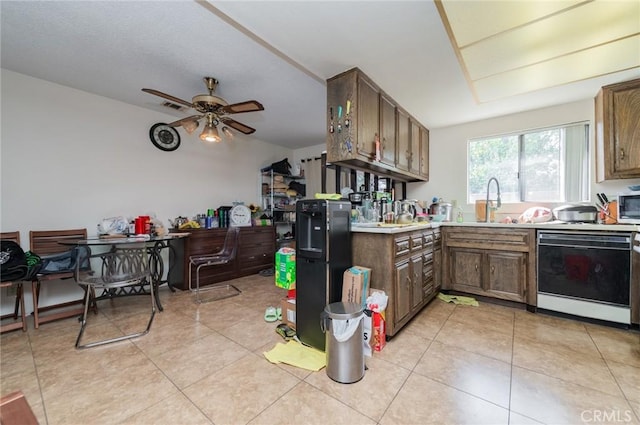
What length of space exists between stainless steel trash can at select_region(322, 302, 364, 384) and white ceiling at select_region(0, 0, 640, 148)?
2037 millimetres

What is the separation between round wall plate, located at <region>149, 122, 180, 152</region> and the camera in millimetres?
3523

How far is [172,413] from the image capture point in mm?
1340

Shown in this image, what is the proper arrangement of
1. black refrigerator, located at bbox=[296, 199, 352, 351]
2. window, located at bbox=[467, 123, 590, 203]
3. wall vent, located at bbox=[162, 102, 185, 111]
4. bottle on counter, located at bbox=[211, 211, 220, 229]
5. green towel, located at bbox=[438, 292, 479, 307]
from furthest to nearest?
bottle on counter, located at bbox=[211, 211, 220, 229] → wall vent, located at bbox=[162, 102, 185, 111] → window, located at bbox=[467, 123, 590, 203] → green towel, located at bbox=[438, 292, 479, 307] → black refrigerator, located at bbox=[296, 199, 352, 351]

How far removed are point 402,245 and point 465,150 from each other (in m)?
2.45

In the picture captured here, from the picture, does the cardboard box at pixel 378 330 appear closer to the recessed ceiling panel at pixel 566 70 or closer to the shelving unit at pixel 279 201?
the recessed ceiling panel at pixel 566 70

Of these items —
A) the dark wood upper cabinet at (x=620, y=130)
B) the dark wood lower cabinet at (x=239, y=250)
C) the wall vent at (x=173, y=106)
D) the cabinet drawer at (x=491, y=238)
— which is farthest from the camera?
the dark wood lower cabinet at (x=239, y=250)

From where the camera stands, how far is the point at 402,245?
2152 mm

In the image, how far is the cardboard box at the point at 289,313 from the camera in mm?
2238

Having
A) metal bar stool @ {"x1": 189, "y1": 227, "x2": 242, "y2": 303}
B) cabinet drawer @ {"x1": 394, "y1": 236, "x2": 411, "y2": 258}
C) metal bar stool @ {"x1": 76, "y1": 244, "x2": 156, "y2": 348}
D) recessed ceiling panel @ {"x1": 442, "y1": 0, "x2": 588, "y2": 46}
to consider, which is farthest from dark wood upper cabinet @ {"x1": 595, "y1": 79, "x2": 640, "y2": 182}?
metal bar stool @ {"x1": 76, "y1": 244, "x2": 156, "y2": 348}

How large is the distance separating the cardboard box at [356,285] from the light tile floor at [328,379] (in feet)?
1.48

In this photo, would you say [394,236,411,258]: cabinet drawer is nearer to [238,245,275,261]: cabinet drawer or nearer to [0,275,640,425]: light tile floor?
[0,275,640,425]: light tile floor

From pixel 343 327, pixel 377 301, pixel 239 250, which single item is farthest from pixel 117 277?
pixel 377 301

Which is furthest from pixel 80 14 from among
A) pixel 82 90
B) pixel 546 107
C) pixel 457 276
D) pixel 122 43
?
pixel 546 107

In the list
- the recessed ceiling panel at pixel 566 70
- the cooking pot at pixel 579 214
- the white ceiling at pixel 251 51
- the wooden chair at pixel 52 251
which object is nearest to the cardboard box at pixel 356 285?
the white ceiling at pixel 251 51
